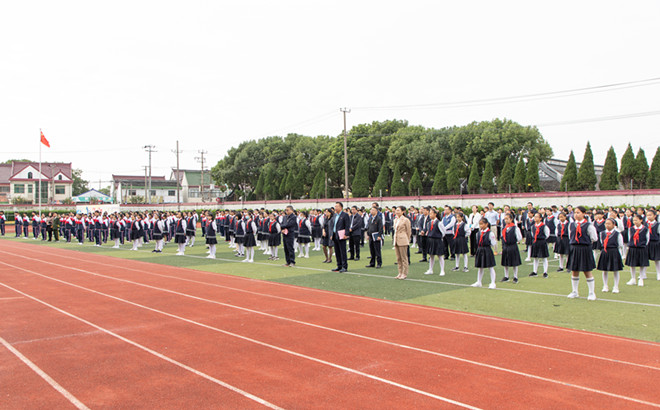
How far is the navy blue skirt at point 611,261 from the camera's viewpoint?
11.1 metres

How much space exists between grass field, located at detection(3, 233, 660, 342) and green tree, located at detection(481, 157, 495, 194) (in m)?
24.9

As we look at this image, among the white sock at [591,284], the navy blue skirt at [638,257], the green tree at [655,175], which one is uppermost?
the green tree at [655,175]

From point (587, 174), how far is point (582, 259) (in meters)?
31.5

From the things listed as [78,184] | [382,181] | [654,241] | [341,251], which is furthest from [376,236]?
[78,184]

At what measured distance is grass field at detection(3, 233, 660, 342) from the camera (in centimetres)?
890

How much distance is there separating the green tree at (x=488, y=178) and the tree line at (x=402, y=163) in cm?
2

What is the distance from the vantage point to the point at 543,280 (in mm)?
13500

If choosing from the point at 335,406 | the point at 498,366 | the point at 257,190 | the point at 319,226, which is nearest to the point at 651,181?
the point at 319,226

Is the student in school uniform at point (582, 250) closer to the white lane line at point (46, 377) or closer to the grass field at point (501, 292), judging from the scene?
the grass field at point (501, 292)

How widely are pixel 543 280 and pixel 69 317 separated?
11651 mm

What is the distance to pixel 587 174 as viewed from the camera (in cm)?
3828

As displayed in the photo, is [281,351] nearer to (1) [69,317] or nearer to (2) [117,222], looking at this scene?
(1) [69,317]

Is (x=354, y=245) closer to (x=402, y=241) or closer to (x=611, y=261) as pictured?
(x=402, y=241)

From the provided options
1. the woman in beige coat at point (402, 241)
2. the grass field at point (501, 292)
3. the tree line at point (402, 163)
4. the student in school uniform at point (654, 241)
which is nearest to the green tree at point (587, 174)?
the tree line at point (402, 163)
